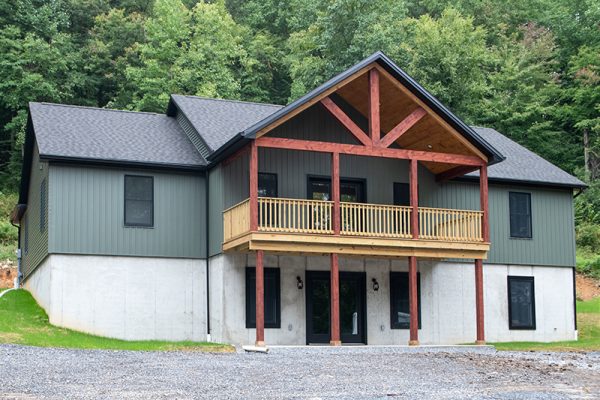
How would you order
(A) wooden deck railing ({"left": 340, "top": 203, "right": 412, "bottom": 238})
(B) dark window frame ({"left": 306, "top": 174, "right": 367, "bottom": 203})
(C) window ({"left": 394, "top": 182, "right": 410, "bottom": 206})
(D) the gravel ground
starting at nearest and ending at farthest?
(D) the gravel ground, (A) wooden deck railing ({"left": 340, "top": 203, "right": 412, "bottom": 238}), (B) dark window frame ({"left": 306, "top": 174, "right": 367, "bottom": 203}), (C) window ({"left": 394, "top": 182, "right": 410, "bottom": 206})

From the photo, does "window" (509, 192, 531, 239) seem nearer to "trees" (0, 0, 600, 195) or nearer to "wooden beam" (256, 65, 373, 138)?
"wooden beam" (256, 65, 373, 138)

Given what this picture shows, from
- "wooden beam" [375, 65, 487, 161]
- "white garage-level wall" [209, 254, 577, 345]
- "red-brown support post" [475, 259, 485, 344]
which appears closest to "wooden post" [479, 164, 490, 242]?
"wooden beam" [375, 65, 487, 161]

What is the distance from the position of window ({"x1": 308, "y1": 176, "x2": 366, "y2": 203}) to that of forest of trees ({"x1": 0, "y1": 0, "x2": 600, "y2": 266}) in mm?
19130

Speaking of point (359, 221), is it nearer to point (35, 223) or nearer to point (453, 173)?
point (453, 173)

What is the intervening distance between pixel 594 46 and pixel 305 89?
17.4 metres

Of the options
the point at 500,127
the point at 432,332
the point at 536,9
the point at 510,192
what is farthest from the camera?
the point at 536,9

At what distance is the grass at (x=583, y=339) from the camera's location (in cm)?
2689

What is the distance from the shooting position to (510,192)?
30.0m

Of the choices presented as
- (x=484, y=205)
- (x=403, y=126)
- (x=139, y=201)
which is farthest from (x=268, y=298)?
(x=484, y=205)

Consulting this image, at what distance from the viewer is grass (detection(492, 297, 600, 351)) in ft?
88.2

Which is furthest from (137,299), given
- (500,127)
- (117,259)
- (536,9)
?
(536,9)

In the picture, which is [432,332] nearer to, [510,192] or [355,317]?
[355,317]

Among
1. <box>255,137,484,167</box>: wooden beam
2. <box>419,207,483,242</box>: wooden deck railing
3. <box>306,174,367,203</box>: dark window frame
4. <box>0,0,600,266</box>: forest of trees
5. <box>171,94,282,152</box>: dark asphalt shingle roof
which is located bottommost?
<box>419,207,483,242</box>: wooden deck railing

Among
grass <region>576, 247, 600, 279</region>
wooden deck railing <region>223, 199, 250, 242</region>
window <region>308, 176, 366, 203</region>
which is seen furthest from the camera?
grass <region>576, 247, 600, 279</region>
